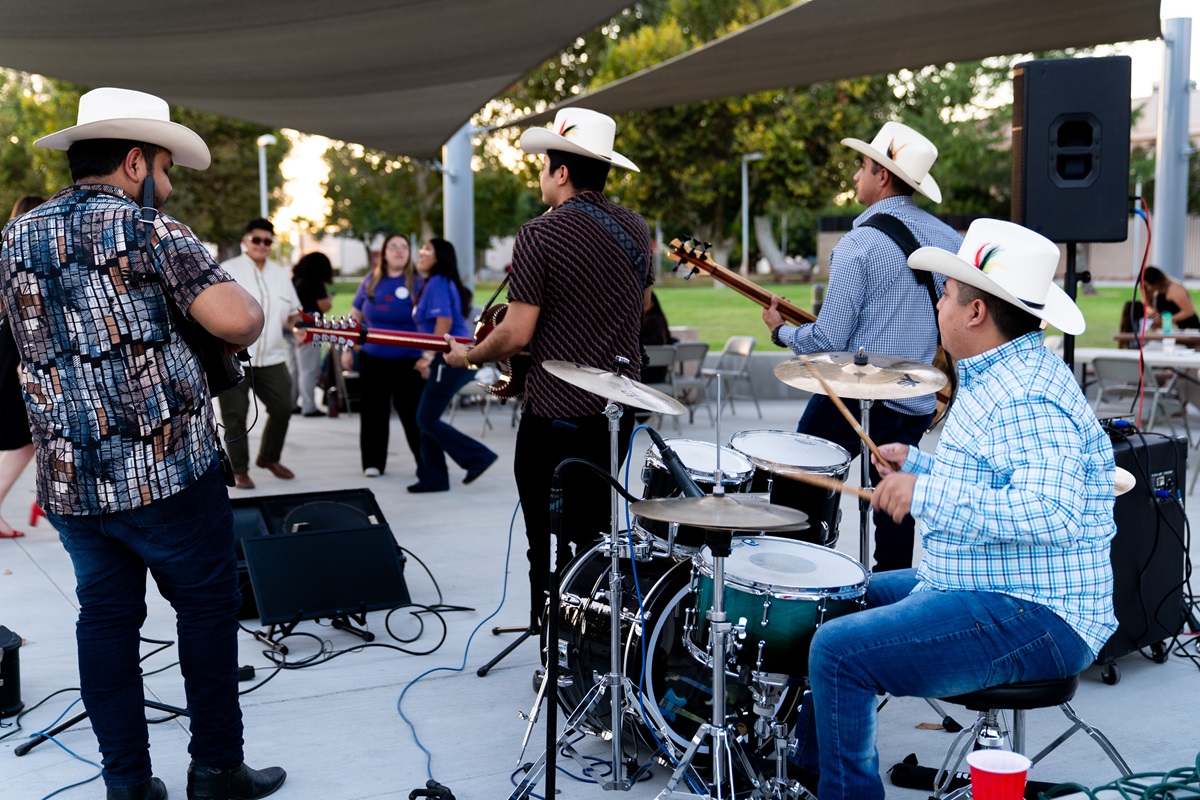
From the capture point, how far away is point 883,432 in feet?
13.6

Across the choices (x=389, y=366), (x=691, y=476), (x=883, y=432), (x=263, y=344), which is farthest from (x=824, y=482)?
(x=263, y=344)

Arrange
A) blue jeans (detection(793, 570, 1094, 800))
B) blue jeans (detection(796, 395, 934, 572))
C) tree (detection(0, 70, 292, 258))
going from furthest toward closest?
tree (detection(0, 70, 292, 258)) → blue jeans (detection(796, 395, 934, 572)) → blue jeans (detection(793, 570, 1094, 800))

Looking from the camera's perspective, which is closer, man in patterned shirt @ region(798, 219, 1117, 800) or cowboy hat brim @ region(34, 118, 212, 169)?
man in patterned shirt @ region(798, 219, 1117, 800)

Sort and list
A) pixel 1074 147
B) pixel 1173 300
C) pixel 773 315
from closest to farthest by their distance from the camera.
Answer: pixel 773 315 < pixel 1074 147 < pixel 1173 300

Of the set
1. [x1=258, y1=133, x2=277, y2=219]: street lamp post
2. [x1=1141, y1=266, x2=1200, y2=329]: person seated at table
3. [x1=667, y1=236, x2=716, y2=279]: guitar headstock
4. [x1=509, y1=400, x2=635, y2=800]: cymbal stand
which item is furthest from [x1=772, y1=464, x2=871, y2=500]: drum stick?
[x1=258, y1=133, x2=277, y2=219]: street lamp post

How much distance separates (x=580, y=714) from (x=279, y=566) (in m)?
1.77

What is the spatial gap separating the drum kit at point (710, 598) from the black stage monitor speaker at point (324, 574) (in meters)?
1.36

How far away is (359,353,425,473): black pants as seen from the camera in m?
7.81

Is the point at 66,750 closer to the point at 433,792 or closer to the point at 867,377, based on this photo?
the point at 433,792

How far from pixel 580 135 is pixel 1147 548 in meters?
2.40

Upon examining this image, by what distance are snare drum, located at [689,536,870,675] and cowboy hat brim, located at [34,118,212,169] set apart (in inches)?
66.4

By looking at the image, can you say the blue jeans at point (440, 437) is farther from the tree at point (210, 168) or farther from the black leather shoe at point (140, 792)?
the tree at point (210, 168)

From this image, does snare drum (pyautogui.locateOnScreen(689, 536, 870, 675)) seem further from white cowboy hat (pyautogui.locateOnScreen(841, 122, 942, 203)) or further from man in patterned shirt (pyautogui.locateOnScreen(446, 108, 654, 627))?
white cowboy hat (pyautogui.locateOnScreen(841, 122, 942, 203))

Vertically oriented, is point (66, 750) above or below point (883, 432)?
below
